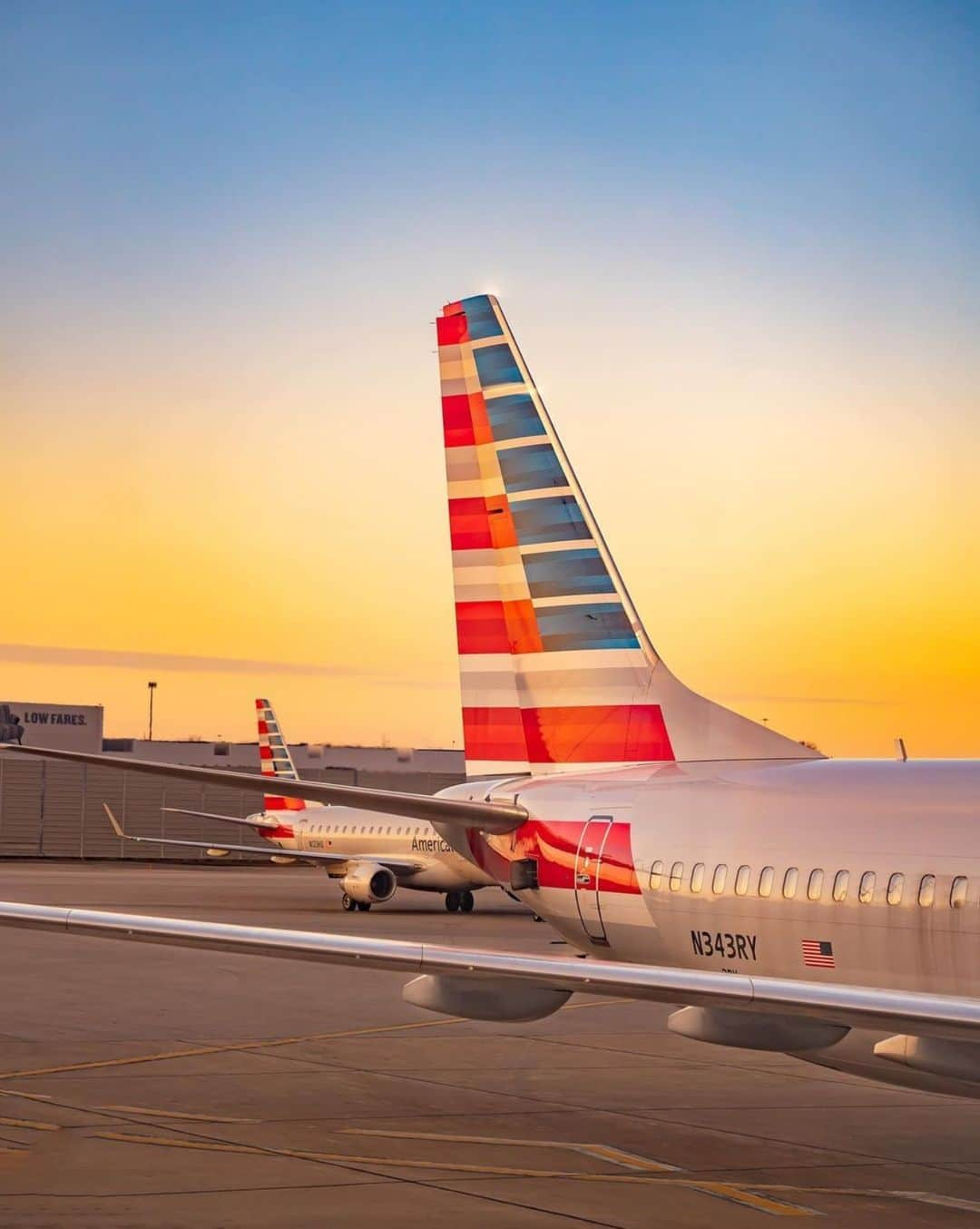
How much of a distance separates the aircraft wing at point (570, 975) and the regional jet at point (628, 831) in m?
0.02

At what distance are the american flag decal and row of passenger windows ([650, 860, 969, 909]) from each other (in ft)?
1.09

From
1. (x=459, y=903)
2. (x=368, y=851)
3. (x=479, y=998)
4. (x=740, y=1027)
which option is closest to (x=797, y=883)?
(x=479, y=998)

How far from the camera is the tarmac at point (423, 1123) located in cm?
1093

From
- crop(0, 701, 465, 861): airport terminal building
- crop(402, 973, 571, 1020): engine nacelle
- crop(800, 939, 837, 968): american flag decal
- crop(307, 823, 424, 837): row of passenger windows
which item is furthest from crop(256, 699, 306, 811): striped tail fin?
crop(402, 973, 571, 1020): engine nacelle

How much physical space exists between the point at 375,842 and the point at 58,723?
72793 millimetres

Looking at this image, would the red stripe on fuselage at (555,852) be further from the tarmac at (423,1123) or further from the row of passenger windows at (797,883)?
the tarmac at (423,1123)

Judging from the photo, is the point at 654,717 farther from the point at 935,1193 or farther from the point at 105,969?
the point at 105,969

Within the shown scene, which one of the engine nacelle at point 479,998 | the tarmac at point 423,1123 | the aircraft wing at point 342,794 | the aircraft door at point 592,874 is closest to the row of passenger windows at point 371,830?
the tarmac at point 423,1123

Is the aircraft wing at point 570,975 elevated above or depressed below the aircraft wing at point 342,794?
below

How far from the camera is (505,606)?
58.2 feet

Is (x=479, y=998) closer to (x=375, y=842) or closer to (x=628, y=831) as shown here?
(x=628, y=831)

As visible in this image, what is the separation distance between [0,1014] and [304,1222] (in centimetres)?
1203

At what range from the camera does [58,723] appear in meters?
118

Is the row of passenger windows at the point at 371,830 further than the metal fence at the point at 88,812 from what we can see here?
No
